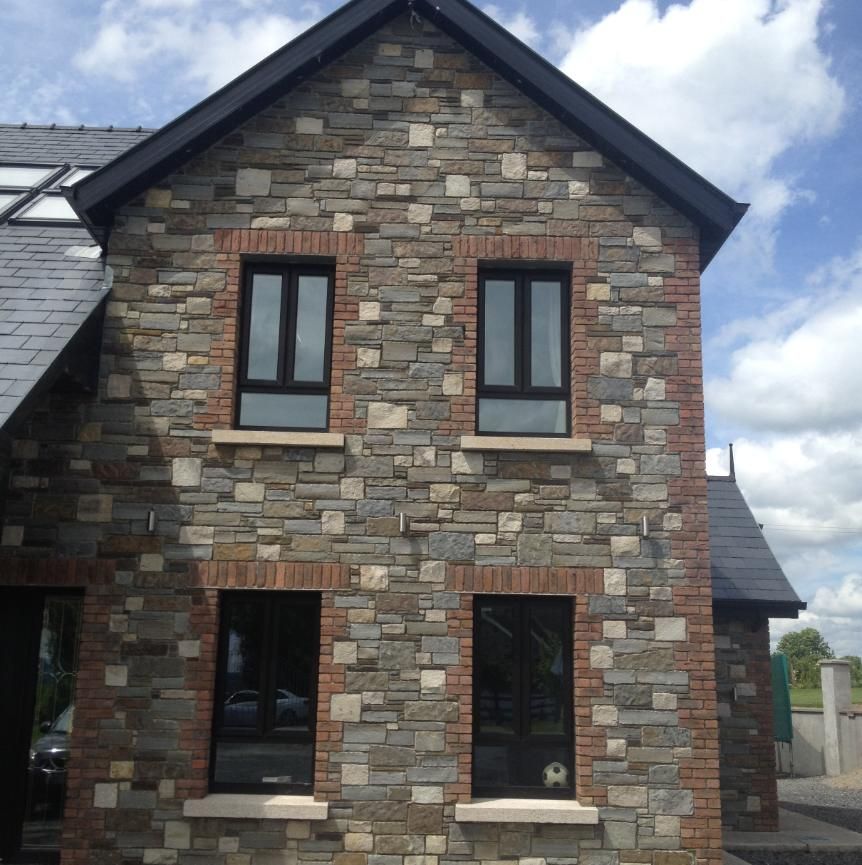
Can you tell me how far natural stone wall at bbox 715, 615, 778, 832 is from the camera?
37.8 ft

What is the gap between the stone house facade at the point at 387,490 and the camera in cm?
793

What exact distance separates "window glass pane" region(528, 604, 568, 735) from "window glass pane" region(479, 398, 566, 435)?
1.59 m

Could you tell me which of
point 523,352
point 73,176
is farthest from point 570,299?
point 73,176

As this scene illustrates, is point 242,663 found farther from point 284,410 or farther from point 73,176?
point 73,176

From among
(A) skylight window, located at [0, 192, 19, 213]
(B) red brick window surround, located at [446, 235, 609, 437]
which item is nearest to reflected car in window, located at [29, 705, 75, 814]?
(B) red brick window surround, located at [446, 235, 609, 437]

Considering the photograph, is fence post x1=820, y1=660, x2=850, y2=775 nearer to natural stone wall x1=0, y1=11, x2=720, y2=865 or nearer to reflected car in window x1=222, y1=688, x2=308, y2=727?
natural stone wall x1=0, y1=11, x2=720, y2=865

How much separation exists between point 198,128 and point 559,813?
6.77 m

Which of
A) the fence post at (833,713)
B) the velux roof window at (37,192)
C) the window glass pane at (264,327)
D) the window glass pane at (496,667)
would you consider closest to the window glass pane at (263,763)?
the window glass pane at (496,667)

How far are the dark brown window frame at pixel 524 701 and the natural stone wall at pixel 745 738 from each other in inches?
160

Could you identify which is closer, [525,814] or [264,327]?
[525,814]

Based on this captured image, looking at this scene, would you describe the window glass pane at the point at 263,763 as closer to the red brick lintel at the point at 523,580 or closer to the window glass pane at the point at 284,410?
the red brick lintel at the point at 523,580

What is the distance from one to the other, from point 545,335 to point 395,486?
2.02 m

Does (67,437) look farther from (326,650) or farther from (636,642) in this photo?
(636,642)

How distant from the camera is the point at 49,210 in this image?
34.5 ft
